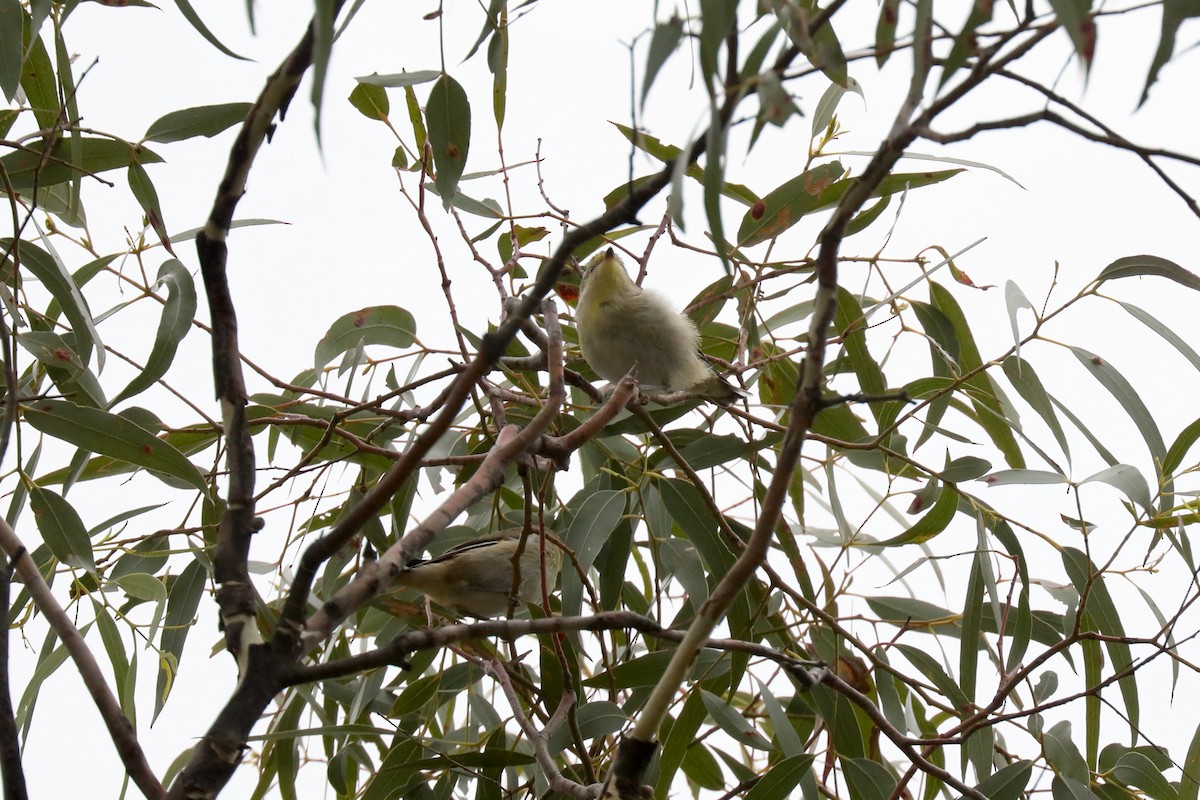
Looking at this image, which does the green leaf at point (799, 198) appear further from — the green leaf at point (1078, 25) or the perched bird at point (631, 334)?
the green leaf at point (1078, 25)

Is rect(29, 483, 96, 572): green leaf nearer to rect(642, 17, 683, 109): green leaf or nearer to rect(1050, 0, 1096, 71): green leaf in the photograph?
rect(642, 17, 683, 109): green leaf

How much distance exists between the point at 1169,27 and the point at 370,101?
133cm

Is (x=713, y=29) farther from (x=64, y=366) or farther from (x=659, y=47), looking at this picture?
(x=64, y=366)

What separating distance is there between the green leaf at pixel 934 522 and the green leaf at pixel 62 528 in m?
1.22

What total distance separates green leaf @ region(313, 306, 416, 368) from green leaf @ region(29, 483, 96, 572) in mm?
501

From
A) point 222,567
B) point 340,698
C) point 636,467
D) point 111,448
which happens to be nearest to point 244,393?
point 222,567

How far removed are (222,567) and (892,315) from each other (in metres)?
1.20

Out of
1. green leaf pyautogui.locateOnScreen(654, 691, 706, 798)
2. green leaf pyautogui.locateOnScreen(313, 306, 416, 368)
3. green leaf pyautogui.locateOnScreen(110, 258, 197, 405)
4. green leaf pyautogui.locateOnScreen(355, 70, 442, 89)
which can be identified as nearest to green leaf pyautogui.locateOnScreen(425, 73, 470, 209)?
green leaf pyautogui.locateOnScreen(355, 70, 442, 89)

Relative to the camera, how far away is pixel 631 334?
7.27 feet

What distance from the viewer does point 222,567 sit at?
98 cm

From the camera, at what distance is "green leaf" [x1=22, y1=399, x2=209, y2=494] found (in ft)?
4.82

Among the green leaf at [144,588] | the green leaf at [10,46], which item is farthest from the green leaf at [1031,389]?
the green leaf at [10,46]

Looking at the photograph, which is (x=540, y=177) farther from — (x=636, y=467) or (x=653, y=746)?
(x=653, y=746)

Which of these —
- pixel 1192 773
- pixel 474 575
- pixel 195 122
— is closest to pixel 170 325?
pixel 195 122
